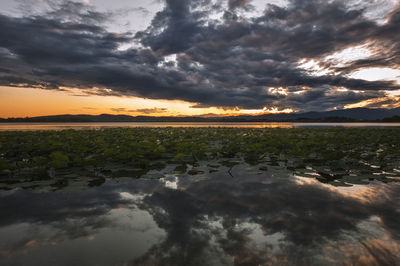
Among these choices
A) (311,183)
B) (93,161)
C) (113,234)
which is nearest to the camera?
(113,234)

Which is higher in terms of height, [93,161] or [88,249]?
[93,161]

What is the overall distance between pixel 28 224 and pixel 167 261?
2227 millimetres

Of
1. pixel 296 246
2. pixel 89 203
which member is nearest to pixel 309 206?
pixel 296 246

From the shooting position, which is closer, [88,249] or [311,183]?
[88,249]

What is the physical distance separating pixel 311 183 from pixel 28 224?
5.44m

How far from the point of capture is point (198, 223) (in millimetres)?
3039

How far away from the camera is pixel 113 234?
2.71m

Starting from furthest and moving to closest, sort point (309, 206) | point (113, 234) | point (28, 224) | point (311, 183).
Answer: point (311, 183) < point (309, 206) < point (28, 224) < point (113, 234)

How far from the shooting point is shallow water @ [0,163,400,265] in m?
2.26

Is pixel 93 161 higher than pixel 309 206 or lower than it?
higher

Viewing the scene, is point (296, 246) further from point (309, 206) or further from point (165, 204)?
point (165, 204)

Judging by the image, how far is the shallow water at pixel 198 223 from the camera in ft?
7.41

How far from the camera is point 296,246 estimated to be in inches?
96.0

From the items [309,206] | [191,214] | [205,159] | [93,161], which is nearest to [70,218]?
[191,214]
